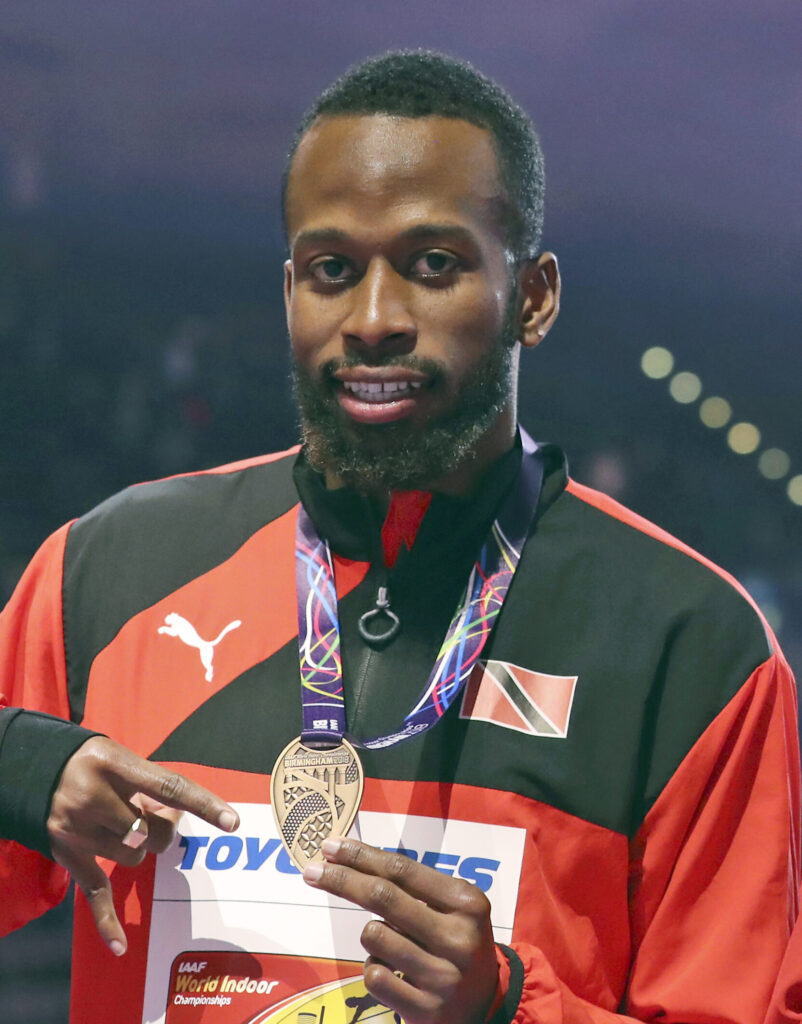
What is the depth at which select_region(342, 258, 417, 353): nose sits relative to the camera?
1.43m

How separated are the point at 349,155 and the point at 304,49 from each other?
3.12 ft

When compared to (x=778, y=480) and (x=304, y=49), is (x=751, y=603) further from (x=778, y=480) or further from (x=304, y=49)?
(x=304, y=49)

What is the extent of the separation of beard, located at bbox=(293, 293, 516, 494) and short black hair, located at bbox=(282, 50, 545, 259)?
0.12 metres

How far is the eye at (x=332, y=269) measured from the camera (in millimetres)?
1481

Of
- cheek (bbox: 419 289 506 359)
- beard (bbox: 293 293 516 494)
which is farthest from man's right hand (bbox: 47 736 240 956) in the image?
cheek (bbox: 419 289 506 359)

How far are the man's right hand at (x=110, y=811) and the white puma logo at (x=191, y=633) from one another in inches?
8.2

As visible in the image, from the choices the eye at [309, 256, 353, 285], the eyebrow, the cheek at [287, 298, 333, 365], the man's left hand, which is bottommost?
the man's left hand

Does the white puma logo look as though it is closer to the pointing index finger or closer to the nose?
the pointing index finger

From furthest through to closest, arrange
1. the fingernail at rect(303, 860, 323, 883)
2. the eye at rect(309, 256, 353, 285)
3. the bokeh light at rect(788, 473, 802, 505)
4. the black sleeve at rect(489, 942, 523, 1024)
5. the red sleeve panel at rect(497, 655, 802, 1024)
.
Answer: the bokeh light at rect(788, 473, 802, 505) < the eye at rect(309, 256, 353, 285) < the red sleeve panel at rect(497, 655, 802, 1024) < the black sleeve at rect(489, 942, 523, 1024) < the fingernail at rect(303, 860, 323, 883)

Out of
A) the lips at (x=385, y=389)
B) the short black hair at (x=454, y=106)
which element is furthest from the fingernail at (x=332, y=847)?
the short black hair at (x=454, y=106)

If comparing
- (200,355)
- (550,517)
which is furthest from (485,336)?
(200,355)

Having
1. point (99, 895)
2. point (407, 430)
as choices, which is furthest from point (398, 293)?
point (99, 895)

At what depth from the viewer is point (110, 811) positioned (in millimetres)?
1316

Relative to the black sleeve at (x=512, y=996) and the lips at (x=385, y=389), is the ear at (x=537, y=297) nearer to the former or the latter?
the lips at (x=385, y=389)
